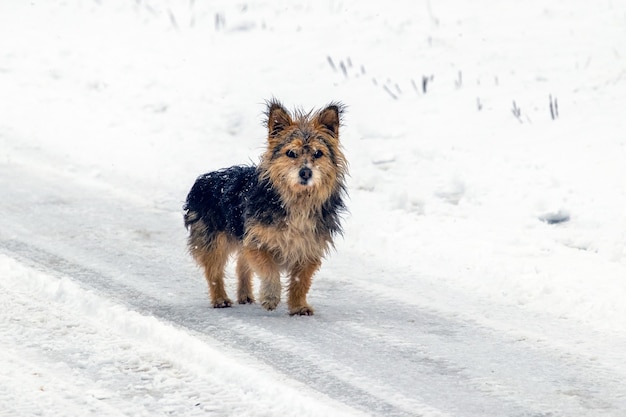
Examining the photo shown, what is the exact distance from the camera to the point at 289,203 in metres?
8.50

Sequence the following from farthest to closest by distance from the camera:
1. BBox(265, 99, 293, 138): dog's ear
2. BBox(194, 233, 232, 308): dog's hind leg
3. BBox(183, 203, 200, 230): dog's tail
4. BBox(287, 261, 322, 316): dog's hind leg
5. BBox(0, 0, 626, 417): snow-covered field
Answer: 1. BBox(183, 203, 200, 230): dog's tail
2. BBox(194, 233, 232, 308): dog's hind leg
3. BBox(287, 261, 322, 316): dog's hind leg
4. BBox(265, 99, 293, 138): dog's ear
5. BBox(0, 0, 626, 417): snow-covered field

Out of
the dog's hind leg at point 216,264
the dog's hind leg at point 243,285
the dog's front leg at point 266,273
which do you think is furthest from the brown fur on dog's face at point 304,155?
the dog's hind leg at point 243,285

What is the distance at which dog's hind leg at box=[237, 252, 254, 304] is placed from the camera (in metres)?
9.14

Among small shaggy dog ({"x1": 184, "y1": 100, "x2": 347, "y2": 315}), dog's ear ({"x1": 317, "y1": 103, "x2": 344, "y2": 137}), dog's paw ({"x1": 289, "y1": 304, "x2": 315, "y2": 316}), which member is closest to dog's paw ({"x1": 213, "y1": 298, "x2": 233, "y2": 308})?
small shaggy dog ({"x1": 184, "y1": 100, "x2": 347, "y2": 315})

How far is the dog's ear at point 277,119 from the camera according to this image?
8.53 m

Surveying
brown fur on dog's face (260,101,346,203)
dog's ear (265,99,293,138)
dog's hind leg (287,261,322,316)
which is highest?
dog's ear (265,99,293,138)

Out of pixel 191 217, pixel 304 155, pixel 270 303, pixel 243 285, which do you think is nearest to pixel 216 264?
pixel 243 285

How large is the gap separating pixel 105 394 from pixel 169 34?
1419cm

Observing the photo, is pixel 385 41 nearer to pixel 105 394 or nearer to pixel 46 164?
pixel 46 164

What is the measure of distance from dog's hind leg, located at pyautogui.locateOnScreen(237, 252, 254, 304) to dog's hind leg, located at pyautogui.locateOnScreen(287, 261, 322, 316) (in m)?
0.60

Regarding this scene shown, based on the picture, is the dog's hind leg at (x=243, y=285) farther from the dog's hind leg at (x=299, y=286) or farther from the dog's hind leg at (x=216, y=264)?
the dog's hind leg at (x=299, y=286)

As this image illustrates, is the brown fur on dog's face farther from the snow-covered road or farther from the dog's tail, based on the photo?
the snow-covered road

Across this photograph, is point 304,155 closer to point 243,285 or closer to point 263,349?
point 243,285

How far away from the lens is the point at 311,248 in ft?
28.2
